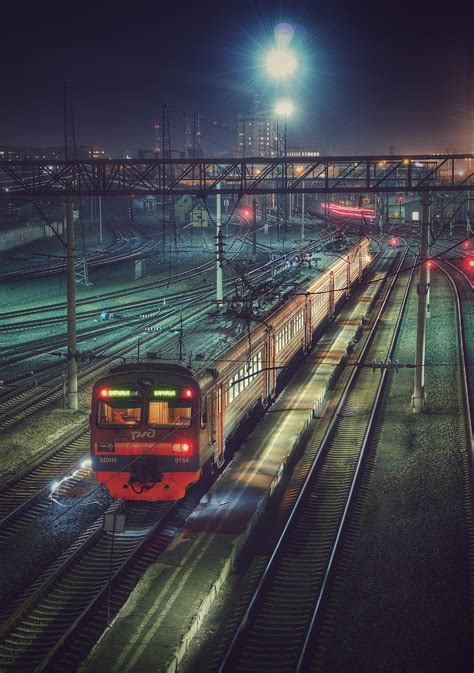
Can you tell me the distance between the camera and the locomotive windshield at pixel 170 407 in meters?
12.8

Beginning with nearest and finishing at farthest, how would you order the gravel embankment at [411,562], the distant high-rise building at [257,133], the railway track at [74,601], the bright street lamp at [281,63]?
1. the gravel embankment at [411,562]
2. the railway track at [74,601]
3. the bright street lamp at [281,63]
4. the distant high-rise building at [257,133]

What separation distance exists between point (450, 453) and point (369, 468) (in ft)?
6.57

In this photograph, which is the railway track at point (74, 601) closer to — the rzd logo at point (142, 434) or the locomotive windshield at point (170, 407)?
the rzd logo at point (142, 434)

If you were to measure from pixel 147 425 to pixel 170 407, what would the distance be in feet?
1.64

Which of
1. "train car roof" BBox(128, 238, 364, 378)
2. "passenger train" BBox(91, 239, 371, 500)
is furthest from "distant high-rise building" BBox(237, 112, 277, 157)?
"passenger train" BBox(91, 239, 371, 500)

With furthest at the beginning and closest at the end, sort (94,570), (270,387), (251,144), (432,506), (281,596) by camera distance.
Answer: (251,144)
(270,387)
(432,506)
(94,570)
(281,596)

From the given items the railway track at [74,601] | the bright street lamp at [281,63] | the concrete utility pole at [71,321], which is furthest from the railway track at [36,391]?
the bright street lamp at [281,63]

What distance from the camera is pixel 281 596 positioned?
1080 cm

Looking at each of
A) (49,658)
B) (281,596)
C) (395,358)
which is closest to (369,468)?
(281,596)

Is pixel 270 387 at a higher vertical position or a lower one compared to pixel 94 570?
higher

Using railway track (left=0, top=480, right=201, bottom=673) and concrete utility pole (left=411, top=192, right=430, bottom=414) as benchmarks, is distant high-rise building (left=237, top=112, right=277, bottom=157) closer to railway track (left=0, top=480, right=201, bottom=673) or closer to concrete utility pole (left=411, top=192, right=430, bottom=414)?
concrete utility pole (left=411, top=192, right=430, bottom=414)

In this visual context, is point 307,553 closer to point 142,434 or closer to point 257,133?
point 142,434

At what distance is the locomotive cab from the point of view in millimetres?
12789

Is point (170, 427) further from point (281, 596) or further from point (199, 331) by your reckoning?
point (199, 331)
